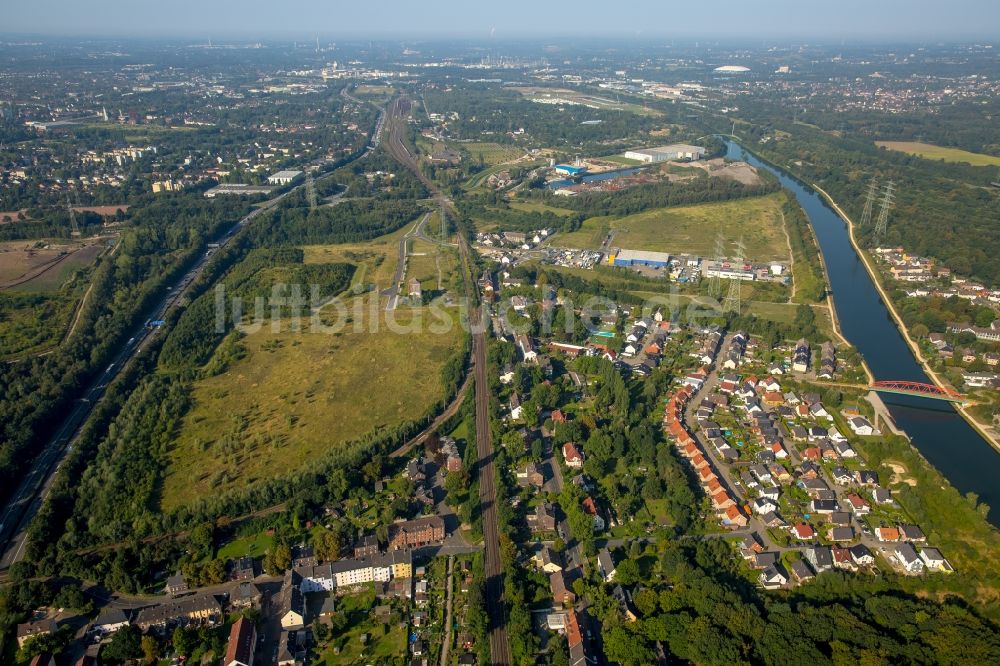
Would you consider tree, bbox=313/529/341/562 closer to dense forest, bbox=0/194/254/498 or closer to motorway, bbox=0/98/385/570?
motorway, bbox=0/98/385/570

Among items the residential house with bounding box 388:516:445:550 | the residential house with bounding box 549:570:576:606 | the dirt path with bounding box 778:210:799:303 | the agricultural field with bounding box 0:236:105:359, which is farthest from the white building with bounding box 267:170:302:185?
the residential house with bounding box 549:570:576:606

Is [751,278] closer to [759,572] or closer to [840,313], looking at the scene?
[840,313]

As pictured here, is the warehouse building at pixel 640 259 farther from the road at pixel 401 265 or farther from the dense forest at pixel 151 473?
the dense forest at pixel 151 473

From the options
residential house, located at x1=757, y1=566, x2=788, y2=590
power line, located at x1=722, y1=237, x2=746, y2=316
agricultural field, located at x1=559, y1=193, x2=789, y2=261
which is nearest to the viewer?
residential house, located at x1=757, y1=566, x2=788, y2=590

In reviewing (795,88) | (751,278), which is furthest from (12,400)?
(795,88)

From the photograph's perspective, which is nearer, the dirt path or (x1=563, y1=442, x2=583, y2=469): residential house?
(x1=563, y1=442, x2=583, y2=469): residential house

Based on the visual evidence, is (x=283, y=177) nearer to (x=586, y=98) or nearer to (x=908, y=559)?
(x=908, y=559)

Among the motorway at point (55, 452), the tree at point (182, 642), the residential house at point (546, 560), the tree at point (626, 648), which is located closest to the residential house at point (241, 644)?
the tree at point (182, 642)
